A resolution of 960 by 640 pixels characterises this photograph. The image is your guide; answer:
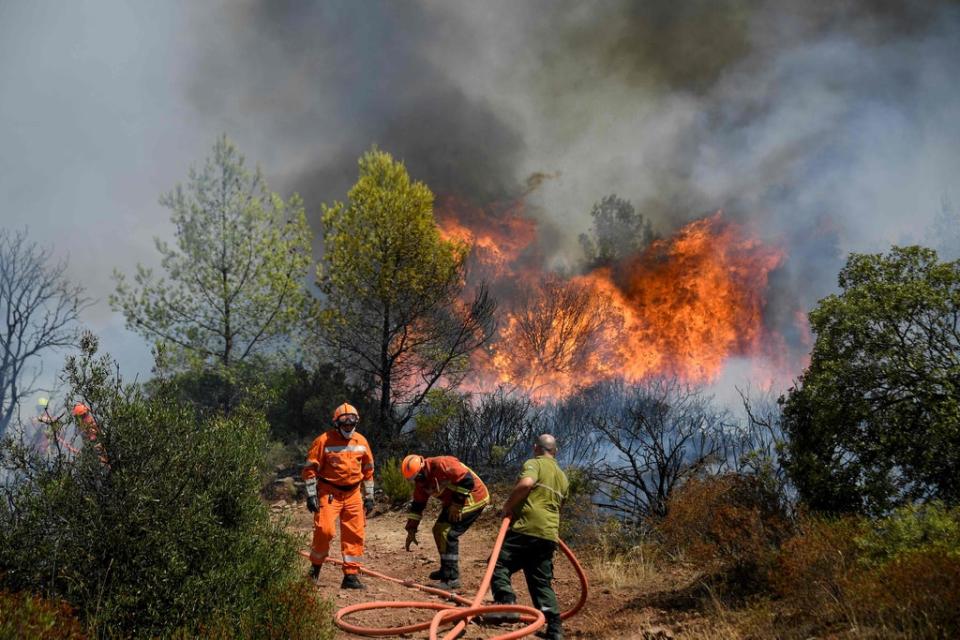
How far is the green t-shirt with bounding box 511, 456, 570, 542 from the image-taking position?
6035 mm

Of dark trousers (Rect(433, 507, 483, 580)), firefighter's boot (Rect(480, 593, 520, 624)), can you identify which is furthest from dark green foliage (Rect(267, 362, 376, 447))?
firefighter's boot (Rect(480, 593, 520, 624))

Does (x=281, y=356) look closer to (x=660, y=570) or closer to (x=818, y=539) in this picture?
(x=660, y=570)

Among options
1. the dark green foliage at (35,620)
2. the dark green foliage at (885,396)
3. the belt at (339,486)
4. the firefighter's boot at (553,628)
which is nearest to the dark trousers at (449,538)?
the belt at (339,486)

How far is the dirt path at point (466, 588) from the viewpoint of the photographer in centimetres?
663

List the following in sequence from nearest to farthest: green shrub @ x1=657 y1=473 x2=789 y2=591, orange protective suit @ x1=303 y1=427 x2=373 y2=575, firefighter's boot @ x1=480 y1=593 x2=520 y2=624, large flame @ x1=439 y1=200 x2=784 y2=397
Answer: firefighter's boot @ x1=480 y1=593 x2=520 y2=624
green shrub @ x1=657 y1=473 x2=789 y2=591
orange protective suit @ x1=303 y1=427 x2=373 y2=575
large flame @ x1=439 y1=200 x2=784 y2=397

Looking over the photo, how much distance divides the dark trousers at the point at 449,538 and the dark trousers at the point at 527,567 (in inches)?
75.9

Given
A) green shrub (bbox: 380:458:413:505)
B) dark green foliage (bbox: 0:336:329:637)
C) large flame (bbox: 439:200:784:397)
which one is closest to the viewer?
dark green foliage (bbox: 0:336:329:637)

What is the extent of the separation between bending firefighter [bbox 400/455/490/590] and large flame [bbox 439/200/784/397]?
19587 millimetres

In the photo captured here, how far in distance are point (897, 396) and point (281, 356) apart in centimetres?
1728

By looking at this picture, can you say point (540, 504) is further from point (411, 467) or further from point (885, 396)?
point (885, 396)

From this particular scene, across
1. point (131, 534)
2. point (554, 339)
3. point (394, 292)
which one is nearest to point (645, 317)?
point (554, 339)

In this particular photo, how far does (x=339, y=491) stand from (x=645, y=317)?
24525 mm

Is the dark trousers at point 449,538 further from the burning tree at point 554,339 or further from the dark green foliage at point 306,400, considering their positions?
the burning tree at point 554,339

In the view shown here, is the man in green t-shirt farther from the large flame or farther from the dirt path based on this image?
the large flame
